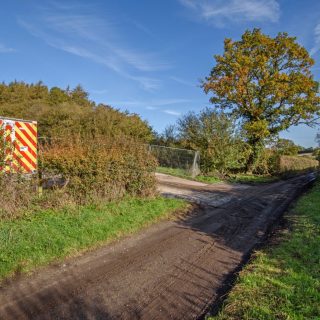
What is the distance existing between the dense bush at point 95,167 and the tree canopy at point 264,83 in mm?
19839

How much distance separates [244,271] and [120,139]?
19.5 feet

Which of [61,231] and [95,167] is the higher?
[95,167]

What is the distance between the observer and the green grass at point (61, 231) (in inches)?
200

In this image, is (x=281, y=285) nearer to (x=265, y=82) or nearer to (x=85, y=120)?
(x=85, y=120)

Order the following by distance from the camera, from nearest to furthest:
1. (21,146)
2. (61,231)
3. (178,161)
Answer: (61,231)
(21,146)
(178,161)

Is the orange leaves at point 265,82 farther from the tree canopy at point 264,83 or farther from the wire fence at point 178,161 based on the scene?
the wire fence at point 178,161

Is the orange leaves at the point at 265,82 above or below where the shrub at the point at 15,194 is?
above

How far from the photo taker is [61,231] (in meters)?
6.16

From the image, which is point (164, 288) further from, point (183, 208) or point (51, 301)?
point (183, 208)

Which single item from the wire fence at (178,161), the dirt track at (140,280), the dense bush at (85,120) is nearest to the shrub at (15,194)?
the dirt track at (140,280)

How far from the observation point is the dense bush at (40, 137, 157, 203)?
7.86 m

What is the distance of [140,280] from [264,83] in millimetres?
26251

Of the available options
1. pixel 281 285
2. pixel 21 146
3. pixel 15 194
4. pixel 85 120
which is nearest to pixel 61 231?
pixel 15 194

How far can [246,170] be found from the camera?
94.8 feet
